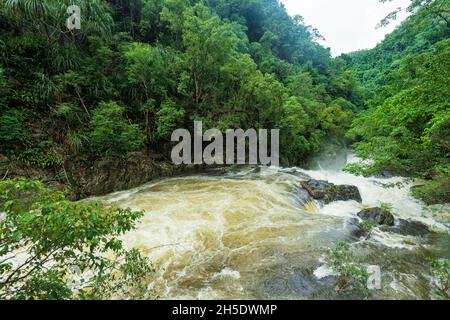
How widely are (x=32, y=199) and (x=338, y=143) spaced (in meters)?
21.2

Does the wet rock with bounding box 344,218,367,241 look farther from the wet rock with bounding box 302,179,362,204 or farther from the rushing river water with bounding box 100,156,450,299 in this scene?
the wet rock with bounding box 302,179,362,204

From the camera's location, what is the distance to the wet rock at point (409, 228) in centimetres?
651

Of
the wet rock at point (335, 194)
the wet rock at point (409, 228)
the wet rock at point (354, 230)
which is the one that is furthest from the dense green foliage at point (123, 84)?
the wet rock at point (409, 228)

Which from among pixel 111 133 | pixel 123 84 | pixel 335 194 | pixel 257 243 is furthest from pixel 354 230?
pixel 123 84

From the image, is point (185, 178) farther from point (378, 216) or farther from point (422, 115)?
point (422, 115)

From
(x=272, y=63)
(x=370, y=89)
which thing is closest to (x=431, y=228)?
(x=272, y=63)

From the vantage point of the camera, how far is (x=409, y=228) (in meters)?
6.78

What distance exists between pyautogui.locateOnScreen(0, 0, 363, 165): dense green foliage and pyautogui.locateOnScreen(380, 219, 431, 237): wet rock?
746 centimetres

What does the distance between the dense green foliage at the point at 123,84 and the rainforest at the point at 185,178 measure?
6 centimetres

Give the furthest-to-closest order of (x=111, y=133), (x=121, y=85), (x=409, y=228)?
(x=121, y=85) < (x=111, y=133) < (x=409, y=228)

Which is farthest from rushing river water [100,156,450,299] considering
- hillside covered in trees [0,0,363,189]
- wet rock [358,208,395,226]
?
hillside covered in trees [0,0,363,189]

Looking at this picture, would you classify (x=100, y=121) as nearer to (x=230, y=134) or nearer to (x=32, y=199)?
(x=230, y=134)

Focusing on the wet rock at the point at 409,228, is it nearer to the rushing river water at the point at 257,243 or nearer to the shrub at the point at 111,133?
the rushing river water at the point at 257,243

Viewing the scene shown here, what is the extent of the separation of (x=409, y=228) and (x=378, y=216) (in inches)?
29.6
